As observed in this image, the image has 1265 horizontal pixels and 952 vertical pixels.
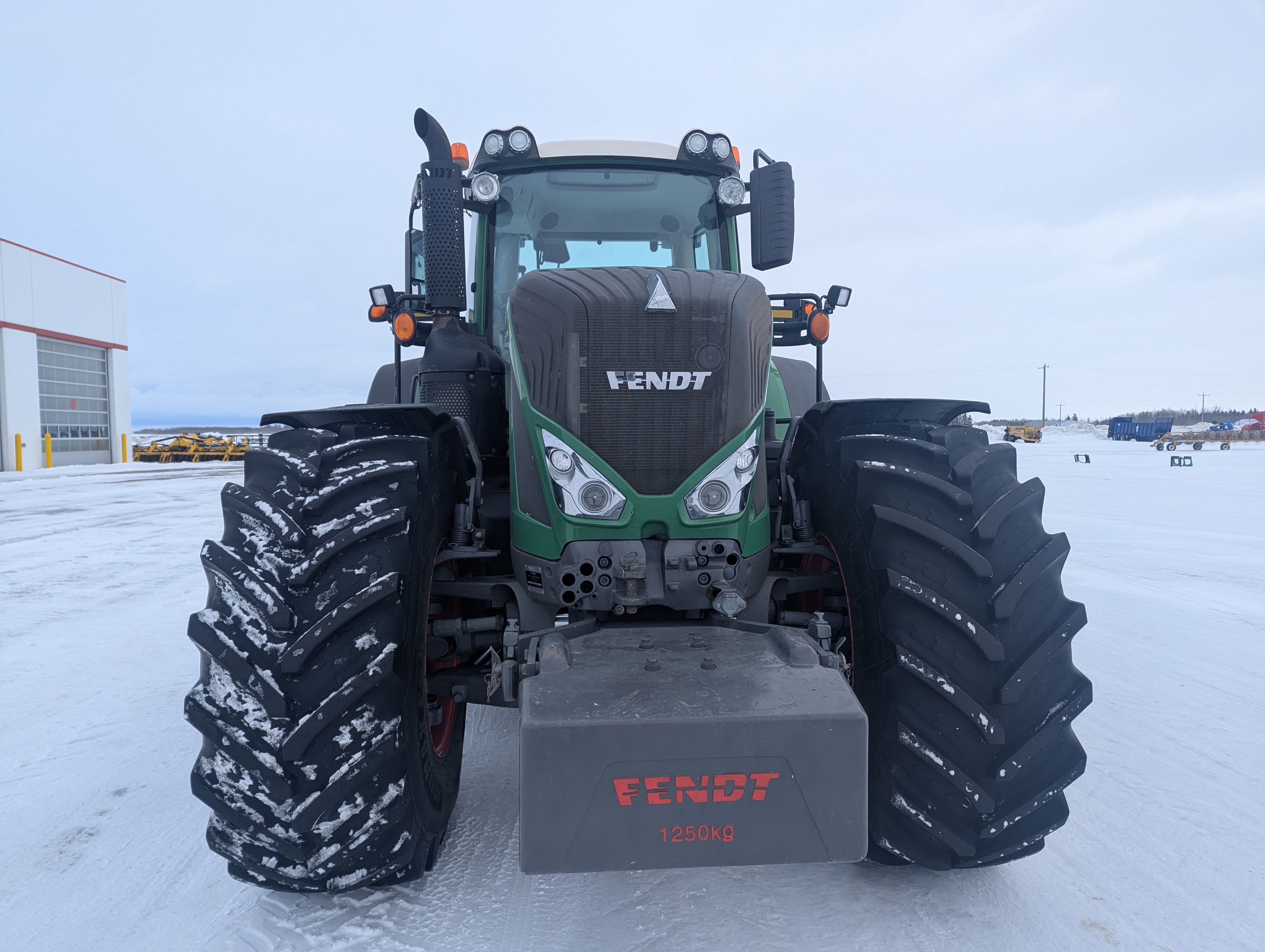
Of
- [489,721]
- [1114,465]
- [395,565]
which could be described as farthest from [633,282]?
[1114,465]

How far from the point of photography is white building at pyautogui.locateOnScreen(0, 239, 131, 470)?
2383 cm

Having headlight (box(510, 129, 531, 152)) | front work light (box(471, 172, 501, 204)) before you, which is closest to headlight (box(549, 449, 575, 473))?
front work light (box(471, 172, 501, 204))

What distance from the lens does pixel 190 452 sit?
2848cm

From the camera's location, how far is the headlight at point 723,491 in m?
2.23

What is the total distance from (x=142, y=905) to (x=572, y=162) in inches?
124

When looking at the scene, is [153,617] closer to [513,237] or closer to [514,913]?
[513,237]

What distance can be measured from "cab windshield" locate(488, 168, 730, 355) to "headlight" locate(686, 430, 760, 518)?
145 centimetres

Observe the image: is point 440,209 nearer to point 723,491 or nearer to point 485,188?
point 485,188

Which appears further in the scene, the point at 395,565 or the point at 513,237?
the point at 513,237

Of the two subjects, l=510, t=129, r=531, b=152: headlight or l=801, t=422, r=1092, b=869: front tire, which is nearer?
l=801, t=422, r=1092, b=869: front tire

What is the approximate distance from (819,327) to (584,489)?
1956 mm

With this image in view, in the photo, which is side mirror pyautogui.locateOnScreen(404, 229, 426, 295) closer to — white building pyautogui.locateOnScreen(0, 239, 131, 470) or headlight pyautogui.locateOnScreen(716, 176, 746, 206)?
headlight pyautogui.locateOnScreen(716, 176, 746, 206)

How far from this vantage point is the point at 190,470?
876 inches

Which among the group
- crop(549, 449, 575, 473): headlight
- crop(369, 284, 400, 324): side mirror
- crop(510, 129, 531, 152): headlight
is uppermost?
crop(510, 129, 531, 152): headlight
